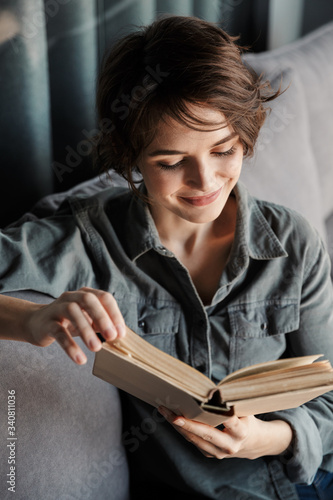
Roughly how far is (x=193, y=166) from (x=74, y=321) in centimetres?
35

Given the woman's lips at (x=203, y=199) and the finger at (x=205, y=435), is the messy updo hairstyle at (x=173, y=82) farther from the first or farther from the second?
the finger at (x=205, y=435)

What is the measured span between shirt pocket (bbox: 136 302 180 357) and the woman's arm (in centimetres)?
29

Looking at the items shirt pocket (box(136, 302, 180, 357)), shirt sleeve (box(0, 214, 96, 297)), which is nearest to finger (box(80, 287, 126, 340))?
shirt sleeve (box(0, 214, 96, 297))

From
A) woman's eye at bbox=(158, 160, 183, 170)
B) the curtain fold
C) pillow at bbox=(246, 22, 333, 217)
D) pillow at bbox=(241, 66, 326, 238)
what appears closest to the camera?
woman's eye at bbox=(158, 160, 183, 170)

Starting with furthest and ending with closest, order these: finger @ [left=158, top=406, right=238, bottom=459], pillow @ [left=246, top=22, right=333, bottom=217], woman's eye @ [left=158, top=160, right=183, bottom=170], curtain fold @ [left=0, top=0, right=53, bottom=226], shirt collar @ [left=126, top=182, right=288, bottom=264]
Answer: pillow @ [left=246, top=22, right=333, bottom=217] < curtain fold @ [left=0, top=0, right=53, bottom=226] < shirt collar @ [left=126, top=182, right=288, bottom=264] < woman's eye @ [left=158, top=160, right=183, bottom=170] < finger @ [left=158, top=406, right=238, bottom=459]

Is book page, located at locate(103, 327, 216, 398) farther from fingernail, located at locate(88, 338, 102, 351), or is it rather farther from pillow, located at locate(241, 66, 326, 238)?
pillow, located at locate(241, 66, 326, 238)

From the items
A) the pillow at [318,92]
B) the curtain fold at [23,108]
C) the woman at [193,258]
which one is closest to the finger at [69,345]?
the woman at [193,258]

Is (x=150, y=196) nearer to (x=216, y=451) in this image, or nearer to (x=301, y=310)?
(x=301, y=310)

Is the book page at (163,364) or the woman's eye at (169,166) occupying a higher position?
the woman's eye at (169,166)

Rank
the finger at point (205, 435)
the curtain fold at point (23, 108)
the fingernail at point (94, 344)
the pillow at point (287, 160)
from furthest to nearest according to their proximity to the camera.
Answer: the pillow at point (287, 160) < the curtain fold at point (23, 108) < the finger at point (205, 435) < the fingernail at point (94, 344)

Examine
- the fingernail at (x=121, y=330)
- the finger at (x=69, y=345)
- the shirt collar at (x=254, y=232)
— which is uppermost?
the fingernail at (x=121, y=330)

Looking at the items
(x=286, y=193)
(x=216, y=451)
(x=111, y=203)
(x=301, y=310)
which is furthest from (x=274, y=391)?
(x=286, y=193)

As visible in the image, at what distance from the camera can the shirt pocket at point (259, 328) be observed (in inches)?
44.5

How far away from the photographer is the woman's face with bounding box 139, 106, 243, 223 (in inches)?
37.7
